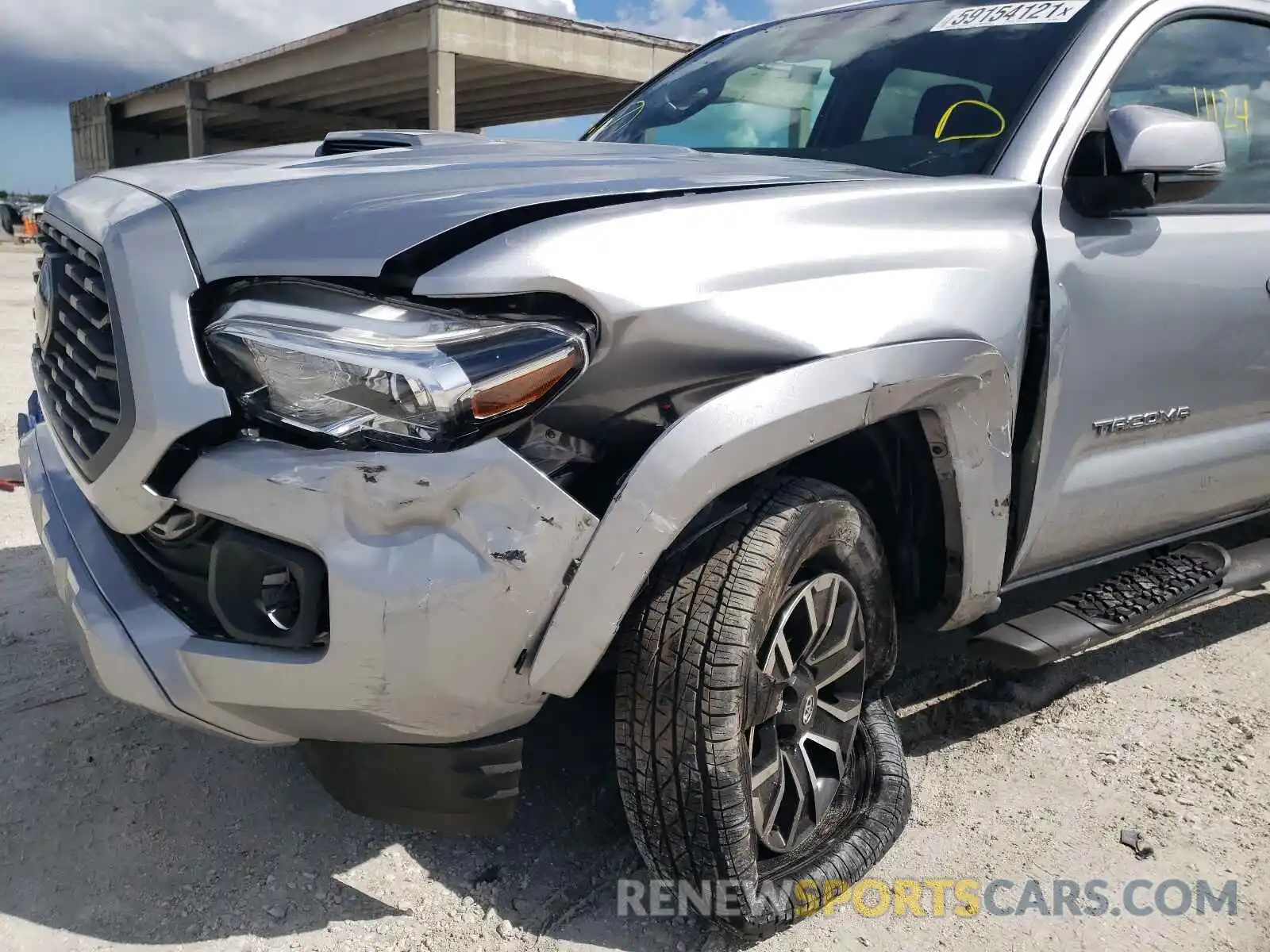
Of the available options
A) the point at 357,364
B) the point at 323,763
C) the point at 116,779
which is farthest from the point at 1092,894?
the point at 116,779

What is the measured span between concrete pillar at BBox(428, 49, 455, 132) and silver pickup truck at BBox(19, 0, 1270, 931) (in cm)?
1478

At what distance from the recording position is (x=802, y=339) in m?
1.74

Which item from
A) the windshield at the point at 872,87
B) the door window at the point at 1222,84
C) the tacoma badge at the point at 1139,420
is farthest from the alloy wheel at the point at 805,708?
the door window at the point at 1222,84

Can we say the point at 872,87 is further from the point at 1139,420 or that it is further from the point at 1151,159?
the point at 1139,420

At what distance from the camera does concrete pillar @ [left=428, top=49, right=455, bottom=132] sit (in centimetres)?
1609

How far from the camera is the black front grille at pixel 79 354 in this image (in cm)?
170

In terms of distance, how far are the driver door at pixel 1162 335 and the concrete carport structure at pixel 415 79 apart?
397 inches

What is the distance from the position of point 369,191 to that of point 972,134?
1.44m

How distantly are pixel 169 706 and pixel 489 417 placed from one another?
28.1 inches

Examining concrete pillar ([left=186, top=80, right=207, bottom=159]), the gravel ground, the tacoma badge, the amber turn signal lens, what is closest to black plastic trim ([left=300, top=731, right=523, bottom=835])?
the gravel ground

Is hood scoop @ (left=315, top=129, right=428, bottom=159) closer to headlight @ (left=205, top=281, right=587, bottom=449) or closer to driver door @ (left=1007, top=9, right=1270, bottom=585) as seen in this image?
headlight @ (left=205, top=281, right=587, bottom=449)

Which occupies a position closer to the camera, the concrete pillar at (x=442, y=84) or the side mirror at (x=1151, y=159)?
the side mirror at (x=1151, y=159)

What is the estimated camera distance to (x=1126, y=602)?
275 cm

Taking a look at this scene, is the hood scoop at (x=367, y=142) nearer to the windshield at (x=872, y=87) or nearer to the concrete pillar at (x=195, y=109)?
the windshield at (x=872, y=87)
